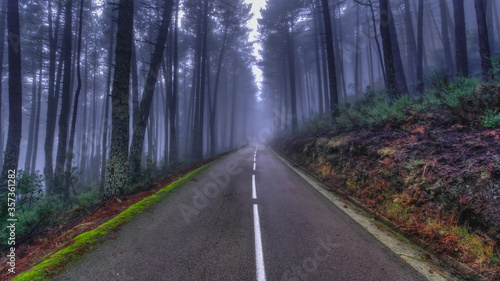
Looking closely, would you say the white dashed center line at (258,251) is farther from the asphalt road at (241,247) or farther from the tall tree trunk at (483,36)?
the tall tree trunk at (483,36)

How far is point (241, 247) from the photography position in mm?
3330

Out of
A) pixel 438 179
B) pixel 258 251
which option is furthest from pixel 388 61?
pixel 258 251

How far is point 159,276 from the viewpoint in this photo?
2596 millimetres

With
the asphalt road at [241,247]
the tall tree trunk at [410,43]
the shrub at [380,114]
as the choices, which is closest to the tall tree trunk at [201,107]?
the shrub at [380,114]

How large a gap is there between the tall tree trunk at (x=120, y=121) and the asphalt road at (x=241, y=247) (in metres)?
2.25

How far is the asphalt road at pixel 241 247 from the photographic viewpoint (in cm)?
269

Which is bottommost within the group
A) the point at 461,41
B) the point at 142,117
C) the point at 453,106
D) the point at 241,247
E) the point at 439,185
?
the point at 241,247

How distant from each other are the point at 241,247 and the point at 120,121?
579 cm

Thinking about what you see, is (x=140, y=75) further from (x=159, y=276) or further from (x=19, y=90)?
(x=159, y=276)

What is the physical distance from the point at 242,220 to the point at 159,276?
2110 mm

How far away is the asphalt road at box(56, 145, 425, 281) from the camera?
8.82 ft

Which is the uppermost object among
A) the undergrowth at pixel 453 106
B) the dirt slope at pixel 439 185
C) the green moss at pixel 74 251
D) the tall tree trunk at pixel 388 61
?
the tall tree trunk at pixel 388 61

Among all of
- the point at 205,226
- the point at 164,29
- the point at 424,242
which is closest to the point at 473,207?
the point at 424,242

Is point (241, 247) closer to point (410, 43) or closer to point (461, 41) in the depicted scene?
point (461, 41)
